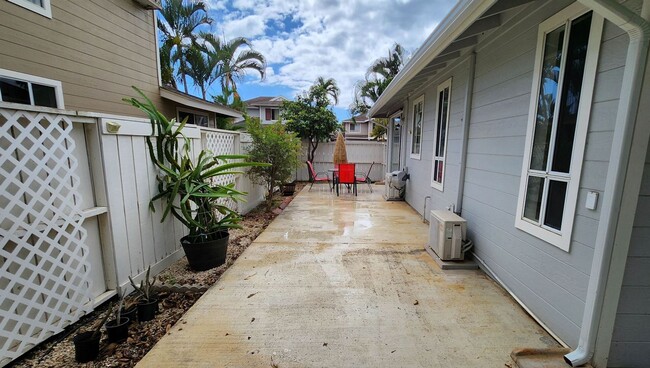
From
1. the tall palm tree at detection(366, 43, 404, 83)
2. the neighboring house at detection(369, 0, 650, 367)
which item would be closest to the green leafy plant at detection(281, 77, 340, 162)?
the tall palm tree at detection(366, 43, 404, 83)

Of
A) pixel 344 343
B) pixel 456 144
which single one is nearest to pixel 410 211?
pixel 456 144

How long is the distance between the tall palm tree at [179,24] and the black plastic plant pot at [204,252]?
10333 mm

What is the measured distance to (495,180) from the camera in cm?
278

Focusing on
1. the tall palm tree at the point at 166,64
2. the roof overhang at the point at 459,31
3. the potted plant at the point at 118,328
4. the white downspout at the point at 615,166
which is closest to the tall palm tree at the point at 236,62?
the tall palm tree at the point at 166,64

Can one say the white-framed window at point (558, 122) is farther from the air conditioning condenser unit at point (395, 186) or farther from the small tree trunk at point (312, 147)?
the small tree trunk at point (312, 147)

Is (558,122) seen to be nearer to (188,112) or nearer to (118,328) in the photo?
(118,328)

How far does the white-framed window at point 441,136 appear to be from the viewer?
13.8ft

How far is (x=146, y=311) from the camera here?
2.12m

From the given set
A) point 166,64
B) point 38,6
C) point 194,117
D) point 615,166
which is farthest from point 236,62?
point 615,166

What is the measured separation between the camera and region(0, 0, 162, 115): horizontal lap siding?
11.2ft

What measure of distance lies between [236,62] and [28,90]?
10147mm

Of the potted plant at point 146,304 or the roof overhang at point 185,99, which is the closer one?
the potted plant at point 146,304

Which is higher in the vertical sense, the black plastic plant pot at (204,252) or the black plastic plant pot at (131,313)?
the black plastic plant pot at (204,252)

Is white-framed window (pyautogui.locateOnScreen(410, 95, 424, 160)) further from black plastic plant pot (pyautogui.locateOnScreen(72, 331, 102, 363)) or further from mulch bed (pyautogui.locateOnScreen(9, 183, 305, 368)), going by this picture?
black plastic plant pot (pyautogui.locateOnScreen(72, 331, 102, 363))
